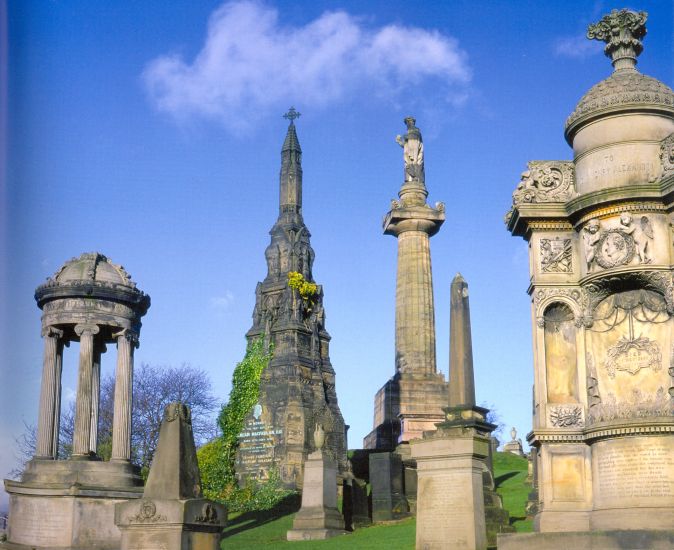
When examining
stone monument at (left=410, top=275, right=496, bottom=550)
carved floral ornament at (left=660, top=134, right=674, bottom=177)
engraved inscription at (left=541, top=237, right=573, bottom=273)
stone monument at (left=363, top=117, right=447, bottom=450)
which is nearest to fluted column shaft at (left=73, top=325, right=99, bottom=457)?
stone monument at (left=410, top=275, right=496, bottom=550)

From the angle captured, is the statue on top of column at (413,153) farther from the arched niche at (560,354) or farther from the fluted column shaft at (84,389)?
the arched niche at (560,354)

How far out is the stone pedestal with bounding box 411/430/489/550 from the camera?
1433 centimetres

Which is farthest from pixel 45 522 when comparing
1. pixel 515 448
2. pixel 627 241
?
pixel 515 448

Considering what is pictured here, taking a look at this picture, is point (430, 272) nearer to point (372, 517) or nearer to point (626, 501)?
point (372, 517)

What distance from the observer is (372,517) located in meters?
27.7

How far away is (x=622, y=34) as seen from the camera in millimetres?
13883

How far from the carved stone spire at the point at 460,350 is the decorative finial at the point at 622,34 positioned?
5.11 meters

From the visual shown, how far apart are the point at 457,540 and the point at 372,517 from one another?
13.8m

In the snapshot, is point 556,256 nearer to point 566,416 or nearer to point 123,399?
point 566,416

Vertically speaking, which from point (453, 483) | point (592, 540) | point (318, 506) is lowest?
point (318, 506)

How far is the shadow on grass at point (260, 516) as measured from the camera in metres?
30.9

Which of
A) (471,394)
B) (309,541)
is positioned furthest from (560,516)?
(309,541)

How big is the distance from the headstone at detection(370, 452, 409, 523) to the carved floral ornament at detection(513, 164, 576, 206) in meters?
16.2

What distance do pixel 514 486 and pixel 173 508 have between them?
1036 inches
